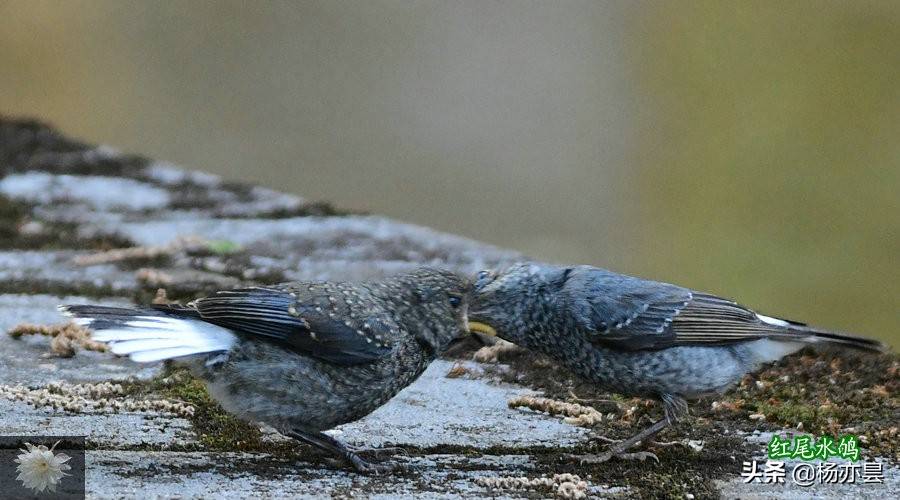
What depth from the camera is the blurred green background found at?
11.3 metres

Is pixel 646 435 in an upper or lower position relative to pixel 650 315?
lower

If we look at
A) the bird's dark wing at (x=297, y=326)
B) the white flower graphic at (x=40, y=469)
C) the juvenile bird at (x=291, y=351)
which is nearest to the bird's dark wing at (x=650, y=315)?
the juvenile bird at (x=291, y=351)

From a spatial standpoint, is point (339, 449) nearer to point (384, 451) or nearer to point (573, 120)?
point (384, 451)

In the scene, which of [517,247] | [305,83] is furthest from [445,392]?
[305,83]

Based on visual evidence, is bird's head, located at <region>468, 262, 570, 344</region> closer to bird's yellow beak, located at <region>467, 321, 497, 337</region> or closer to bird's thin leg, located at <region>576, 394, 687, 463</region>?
bird's yellow beak, located at <region>467, 321, 497, 337</region>

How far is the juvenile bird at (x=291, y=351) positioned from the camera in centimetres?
332

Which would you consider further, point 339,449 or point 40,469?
point 339,449

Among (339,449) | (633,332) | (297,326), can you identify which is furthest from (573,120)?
(339,449)

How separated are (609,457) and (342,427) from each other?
2.97ft

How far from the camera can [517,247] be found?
11266mm

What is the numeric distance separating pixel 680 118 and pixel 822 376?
8.21m

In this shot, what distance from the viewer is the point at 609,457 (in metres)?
3.35

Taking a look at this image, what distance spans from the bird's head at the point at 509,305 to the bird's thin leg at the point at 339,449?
776mm

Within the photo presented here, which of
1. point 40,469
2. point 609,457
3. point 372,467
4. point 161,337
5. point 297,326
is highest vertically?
point 297,326
